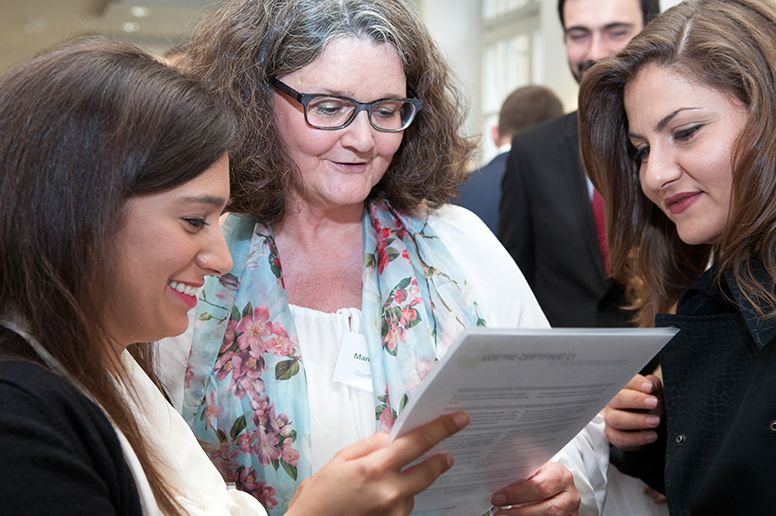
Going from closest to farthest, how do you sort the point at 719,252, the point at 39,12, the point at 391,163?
the point at 719,252 < the point at 391,163 < the point at 39,12

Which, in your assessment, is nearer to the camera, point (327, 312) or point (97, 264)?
point (97, 264)

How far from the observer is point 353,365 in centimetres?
192

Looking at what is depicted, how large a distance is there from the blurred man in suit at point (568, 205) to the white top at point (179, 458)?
1790 millimetres

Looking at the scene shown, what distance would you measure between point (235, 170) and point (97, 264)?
0.76m

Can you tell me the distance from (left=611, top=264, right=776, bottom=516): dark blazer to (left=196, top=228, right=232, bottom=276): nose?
92 centimetres

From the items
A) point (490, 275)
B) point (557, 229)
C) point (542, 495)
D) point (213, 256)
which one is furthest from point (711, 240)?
point (557, 229)

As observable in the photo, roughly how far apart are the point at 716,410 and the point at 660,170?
47cm

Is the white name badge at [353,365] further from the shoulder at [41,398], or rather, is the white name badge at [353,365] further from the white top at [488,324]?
the shoulder at [41,398]

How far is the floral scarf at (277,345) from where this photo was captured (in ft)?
6.01

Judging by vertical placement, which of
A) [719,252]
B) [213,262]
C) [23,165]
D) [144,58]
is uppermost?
[144,58]

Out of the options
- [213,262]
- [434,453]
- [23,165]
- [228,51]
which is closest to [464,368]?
[434,453]

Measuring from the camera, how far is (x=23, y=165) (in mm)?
1227

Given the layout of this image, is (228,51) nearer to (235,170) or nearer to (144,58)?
(235,170)

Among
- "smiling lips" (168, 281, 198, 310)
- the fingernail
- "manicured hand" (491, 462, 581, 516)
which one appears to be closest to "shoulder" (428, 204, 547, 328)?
"manicured hand" (491, 462, 581, 516)
